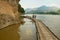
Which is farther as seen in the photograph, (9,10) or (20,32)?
(9,10)

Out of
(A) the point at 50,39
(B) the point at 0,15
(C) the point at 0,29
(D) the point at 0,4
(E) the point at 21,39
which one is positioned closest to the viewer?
(A) the point at 50,39

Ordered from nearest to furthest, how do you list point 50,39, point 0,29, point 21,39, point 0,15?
point 50,39, point 21,39, point 0,29, point 0,15

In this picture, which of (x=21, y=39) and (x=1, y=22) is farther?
(x=1, y=22)

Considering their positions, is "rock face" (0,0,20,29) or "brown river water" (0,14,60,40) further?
"rock face" (0,0,20,29)

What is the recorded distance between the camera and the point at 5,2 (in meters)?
50.9

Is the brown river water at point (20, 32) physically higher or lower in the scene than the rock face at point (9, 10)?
lower

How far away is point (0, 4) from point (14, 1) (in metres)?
10.4

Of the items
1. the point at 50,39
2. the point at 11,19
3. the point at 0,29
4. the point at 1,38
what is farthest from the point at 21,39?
the point at 11,19

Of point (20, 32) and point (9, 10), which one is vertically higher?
point (9, 10)

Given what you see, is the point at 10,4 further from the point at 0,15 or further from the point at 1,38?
the point at 1,38

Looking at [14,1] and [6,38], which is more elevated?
[14,1]

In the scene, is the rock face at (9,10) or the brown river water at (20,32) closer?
the brown river water at (20,32)

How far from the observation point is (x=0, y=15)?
1526 inches

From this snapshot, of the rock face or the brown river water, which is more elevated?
the rock face
